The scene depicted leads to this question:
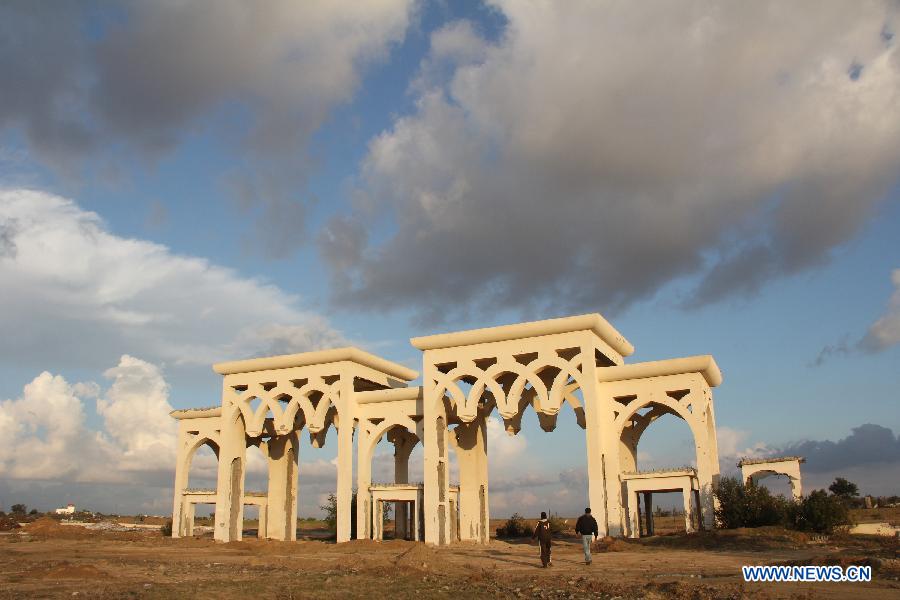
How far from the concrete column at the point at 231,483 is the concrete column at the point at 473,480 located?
1029cm

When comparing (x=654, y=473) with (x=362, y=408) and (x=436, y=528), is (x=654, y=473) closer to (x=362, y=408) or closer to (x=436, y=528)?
(x=436, y=528)

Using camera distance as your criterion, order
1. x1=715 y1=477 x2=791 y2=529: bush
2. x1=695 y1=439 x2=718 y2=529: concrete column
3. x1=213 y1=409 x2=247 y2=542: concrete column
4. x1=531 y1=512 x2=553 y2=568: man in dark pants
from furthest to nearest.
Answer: x1=213 y1=409 x2=247 y2=542: concrete column → x1=695 y1=439 x2=718 y2=529: concrete column → x1=715 y1=477 x2=791 y2=529: bush → x1=531 y1=512 x2=553 y2=568: man in dark pants

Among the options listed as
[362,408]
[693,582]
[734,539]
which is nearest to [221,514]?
[362,408]

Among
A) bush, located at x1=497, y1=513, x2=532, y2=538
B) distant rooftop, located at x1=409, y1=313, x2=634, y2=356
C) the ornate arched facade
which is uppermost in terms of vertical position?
distant rooftop, located at x1=409, y1=313, x2=634, y2=356

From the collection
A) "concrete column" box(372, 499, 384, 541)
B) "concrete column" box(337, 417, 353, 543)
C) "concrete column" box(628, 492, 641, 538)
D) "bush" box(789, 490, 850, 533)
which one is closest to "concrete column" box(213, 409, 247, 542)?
"concrete column" box(337, 417, 353, 543)

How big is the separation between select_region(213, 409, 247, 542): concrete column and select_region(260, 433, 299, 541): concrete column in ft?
4.95

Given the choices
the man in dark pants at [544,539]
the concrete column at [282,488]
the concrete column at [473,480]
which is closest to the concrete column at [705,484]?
the man in dark pants at [544,539]

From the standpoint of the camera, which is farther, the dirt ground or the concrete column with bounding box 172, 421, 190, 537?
the concrete column with bounding box 172, 421, 190, 537

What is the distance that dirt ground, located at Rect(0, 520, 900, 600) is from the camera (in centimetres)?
1331

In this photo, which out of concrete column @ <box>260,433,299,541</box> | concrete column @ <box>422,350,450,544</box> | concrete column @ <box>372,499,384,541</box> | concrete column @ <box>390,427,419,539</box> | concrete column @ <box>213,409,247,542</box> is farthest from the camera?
concrete column @ <box>260,433,299,541</box>

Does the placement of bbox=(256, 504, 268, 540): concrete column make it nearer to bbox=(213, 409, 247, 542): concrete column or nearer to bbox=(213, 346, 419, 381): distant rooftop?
bbox=(213, 409, 247, 542): concrete column

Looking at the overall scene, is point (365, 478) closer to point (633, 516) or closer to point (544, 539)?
point (633, 516)

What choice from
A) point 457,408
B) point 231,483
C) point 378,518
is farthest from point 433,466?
point 231,483

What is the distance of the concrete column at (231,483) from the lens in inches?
1296
